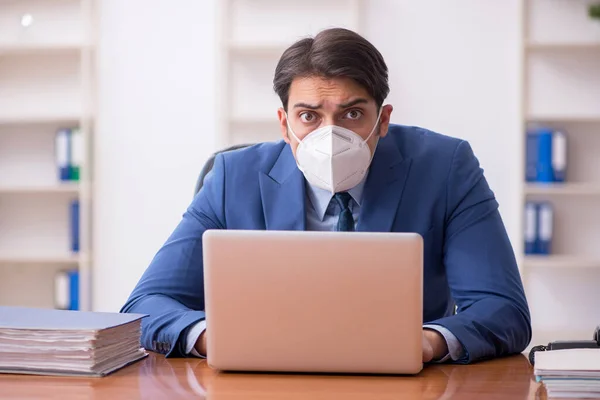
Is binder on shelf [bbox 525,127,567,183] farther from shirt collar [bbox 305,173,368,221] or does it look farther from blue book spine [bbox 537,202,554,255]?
shirt collar [bbox 305,173,368,221]

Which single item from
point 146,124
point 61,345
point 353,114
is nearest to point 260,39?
point 146,124

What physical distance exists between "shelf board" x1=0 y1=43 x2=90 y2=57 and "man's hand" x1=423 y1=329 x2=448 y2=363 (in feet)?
11.3

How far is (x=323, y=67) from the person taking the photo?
1771 mm

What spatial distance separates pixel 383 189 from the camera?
1879 millimetres

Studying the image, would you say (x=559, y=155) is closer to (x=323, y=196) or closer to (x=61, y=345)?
(x=323, y=196)

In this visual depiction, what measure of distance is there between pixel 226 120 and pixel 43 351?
3067 millimetres

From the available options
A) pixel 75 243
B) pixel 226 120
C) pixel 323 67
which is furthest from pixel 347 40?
pixel 75 243

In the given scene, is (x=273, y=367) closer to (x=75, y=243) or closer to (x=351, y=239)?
(x=351, y=239)

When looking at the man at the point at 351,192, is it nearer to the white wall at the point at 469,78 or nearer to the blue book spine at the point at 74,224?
the white wall at the point at 469,78

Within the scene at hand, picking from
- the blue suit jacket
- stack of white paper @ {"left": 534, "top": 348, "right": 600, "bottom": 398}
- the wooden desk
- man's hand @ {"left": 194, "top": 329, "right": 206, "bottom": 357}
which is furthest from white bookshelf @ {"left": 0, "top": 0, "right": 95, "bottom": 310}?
stack of white paper @ {"left": 534, "top": 348, "right": 600, "bottom": 398}

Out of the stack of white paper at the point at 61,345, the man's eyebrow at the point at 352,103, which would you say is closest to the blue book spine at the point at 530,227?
the man's eyebrow at the point at 352,103

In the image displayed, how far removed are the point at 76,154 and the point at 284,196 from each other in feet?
9.26

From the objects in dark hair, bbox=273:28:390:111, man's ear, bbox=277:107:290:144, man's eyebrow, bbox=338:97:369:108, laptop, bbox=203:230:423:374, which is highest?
dark hair, bbox=273:28:390:111

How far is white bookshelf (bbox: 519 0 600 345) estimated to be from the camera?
14.1 feet
